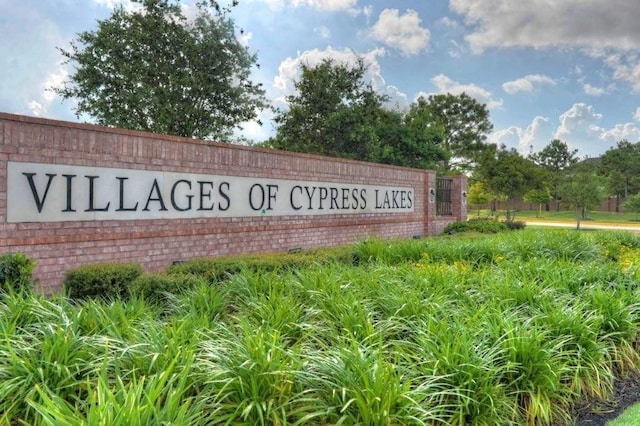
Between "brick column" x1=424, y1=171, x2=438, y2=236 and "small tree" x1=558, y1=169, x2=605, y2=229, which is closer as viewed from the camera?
"brick column" x1=424, y1=171, x2=438, y2=236

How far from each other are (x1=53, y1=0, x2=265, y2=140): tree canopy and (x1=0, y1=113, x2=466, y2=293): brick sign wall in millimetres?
9042

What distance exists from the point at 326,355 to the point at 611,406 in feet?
7.42

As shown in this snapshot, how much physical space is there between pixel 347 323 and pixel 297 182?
23.7ft

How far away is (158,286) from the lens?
559 centimetres

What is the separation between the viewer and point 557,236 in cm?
960

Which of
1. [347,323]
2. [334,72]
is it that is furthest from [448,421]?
[334,72]

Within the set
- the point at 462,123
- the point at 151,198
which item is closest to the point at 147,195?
the point at 151,198

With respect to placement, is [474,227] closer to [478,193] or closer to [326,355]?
[326,355]

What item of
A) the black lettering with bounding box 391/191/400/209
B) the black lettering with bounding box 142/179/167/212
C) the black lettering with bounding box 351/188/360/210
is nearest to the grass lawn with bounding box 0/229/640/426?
the black lettering with bounding box 142/179/167/212

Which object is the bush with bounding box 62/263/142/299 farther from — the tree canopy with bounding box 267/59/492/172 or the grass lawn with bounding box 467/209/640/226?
the grass lawn with bounding box 467/209/640/226

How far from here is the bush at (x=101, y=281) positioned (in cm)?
575

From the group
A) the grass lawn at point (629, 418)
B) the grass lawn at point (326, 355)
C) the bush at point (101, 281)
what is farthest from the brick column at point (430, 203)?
the grass lawn at point (629, 418)

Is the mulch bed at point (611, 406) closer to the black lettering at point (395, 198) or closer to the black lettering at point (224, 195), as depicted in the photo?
the black lettering at point (224, 195)

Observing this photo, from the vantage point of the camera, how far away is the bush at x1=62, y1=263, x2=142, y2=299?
18.9 ft
